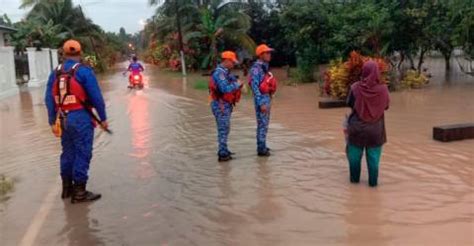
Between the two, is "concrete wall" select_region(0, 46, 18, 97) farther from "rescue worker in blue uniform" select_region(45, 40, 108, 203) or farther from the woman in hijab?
the woman in hijab

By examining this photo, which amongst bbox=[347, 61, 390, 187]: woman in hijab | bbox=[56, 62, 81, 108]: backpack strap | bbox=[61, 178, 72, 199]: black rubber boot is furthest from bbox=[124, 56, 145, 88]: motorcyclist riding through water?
bbox=[347, 61, 390, 187]: woman in hijab

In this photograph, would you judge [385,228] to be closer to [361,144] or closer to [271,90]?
[361,144]

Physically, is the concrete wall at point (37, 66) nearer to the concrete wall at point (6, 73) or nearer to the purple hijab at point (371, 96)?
the concrete wall at point (6, 73)

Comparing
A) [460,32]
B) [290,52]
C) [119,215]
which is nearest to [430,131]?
[119,215]

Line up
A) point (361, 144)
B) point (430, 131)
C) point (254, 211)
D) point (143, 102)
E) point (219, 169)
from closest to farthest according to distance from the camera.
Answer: point (254, 211) → point (361, 144) → point (219, 169) → point (430, 131) → point (143, 102)

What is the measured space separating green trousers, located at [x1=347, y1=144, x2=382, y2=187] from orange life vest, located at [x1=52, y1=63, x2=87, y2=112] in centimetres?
304

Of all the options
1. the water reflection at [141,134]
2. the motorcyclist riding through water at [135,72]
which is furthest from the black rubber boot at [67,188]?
the motorcyclist riding through water at [135,72]

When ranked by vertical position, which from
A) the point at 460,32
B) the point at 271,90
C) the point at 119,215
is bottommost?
the point at 119,215

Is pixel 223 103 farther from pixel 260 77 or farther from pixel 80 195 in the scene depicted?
pixel 80 195

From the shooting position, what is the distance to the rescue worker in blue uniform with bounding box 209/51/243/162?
7879 mm

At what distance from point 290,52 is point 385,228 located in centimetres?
3447

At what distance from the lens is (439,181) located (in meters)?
6.71

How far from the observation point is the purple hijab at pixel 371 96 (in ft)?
20.5

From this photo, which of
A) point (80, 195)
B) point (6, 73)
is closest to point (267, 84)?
point (80, 195)
